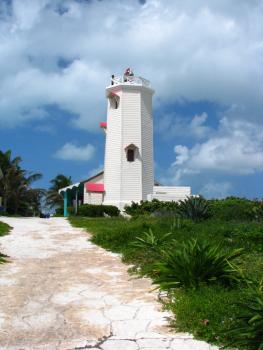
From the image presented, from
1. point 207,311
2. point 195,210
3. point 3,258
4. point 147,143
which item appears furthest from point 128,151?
point 207,311

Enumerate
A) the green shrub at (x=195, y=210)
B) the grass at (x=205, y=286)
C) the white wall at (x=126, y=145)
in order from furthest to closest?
the white wall at (x=126, y=145) < the green shrub at (x=195, y=210) < the grass at (x=205, y=286)

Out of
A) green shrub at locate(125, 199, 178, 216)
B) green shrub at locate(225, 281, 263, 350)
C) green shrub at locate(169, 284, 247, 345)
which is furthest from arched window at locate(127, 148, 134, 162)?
green shrub at locate(225, 281, 263, 350)

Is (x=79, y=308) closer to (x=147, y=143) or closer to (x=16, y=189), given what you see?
(x=147, y=143)

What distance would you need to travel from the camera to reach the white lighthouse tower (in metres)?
33.0

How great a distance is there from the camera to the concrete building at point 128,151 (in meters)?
32.9

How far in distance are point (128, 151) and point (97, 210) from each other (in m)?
4.97

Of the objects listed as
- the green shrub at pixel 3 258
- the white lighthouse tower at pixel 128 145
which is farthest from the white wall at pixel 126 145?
the green shrub at pixel 3 258

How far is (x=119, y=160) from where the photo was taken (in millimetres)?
33000

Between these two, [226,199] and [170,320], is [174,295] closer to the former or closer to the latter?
[170,320]

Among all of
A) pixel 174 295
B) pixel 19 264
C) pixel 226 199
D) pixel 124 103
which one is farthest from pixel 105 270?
pixel 124 103

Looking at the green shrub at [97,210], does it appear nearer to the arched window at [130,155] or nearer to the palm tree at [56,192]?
the arched window at [130,155]

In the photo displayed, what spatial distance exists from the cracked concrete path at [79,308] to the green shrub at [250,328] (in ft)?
1.07

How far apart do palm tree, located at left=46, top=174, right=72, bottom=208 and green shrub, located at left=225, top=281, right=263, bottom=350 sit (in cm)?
4895

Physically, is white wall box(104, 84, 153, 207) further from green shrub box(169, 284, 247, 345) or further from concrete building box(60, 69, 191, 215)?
green shrub box(169, 284, 247, 345)
